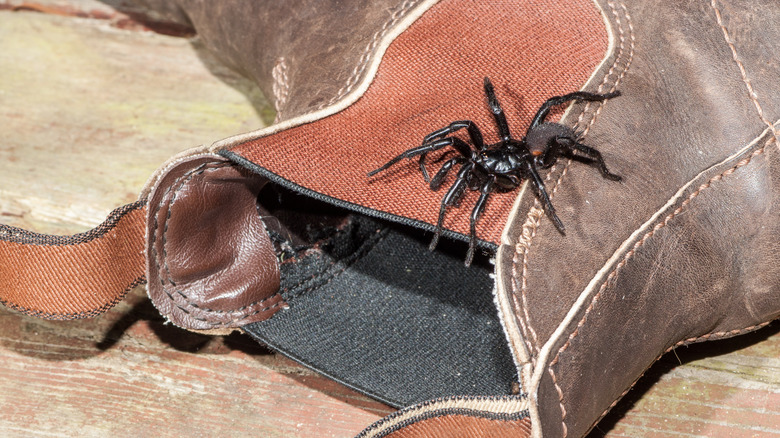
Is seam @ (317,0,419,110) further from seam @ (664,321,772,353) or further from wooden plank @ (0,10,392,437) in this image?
seam @ (664,321,772,353)

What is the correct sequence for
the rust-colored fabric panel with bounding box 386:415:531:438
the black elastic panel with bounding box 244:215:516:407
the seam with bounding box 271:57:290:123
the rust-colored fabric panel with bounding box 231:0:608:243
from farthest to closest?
the seam with bounding box 271:57:290:123
the black elastic panel with bounding box 244:215:516:407
the rust-colored fabric panel with bounding box 231:0:608:243
the rust-colored fabric panel with bounding box 386:415:531:438

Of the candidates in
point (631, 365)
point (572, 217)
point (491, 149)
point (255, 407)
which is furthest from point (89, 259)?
point (631, 365)

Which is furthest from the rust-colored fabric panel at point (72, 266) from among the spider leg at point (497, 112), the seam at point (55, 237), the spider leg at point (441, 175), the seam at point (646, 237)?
the seam at point (646, 237)

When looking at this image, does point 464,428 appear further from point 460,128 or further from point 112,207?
point 112,207

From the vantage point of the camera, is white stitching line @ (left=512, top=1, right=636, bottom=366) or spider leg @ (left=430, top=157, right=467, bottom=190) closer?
white stitching line @ (left=512, top=1, right=636, bottom=366)

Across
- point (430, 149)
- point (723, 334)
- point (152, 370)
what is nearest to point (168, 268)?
point (152, 370)

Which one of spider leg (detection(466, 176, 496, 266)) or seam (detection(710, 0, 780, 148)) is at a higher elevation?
seam (detection(710, 0, 780, 148))

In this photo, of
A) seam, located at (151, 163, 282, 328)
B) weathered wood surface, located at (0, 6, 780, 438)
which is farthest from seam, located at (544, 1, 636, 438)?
seam, located at (151, 163, 282, 328)

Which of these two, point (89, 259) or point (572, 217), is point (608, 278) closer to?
point (572, 217)
